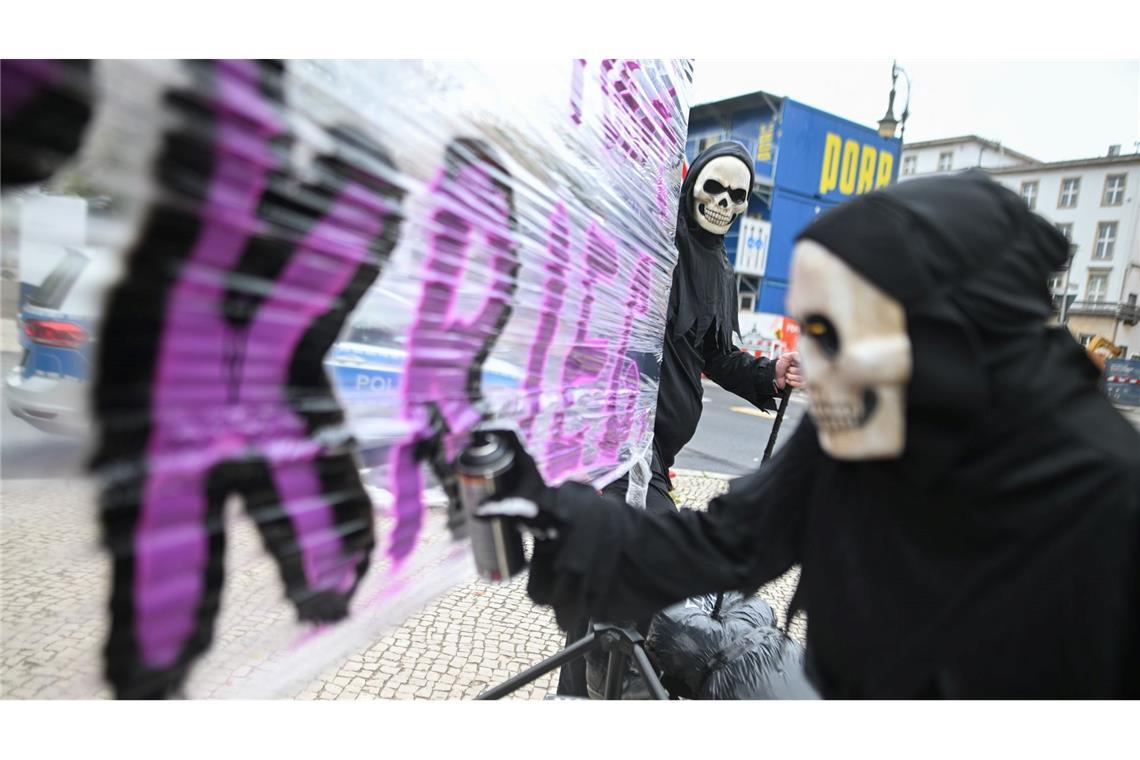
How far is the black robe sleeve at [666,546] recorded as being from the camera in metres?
1.12

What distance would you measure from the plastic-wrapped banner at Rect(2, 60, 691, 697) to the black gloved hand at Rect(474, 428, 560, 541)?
91 mm

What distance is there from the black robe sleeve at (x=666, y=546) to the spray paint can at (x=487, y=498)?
64 millimetres

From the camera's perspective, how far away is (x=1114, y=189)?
28625 millimetres

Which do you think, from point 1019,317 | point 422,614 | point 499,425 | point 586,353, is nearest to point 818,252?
Answer: point 1019,317

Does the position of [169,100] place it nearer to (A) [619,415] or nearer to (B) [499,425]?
(B) [499,425]

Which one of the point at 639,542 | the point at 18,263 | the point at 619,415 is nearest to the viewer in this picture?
the point at 18,263

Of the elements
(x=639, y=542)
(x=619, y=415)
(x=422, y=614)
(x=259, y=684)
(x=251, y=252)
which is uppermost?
(x=251, y=252)

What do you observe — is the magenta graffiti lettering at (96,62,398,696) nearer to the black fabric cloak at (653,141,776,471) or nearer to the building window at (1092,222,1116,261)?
the black fabric cloak at (653,141,776,471)

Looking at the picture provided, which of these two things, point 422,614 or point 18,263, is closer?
point 18,263

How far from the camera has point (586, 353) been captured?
1.60 meters

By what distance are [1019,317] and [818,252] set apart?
0.90 feet

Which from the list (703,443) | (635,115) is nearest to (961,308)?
(635,115)

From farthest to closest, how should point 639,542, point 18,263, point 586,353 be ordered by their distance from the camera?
1. point 586,353
2. point 639,542
3. point 18,263

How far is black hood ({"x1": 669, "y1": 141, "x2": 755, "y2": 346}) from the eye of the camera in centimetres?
238
